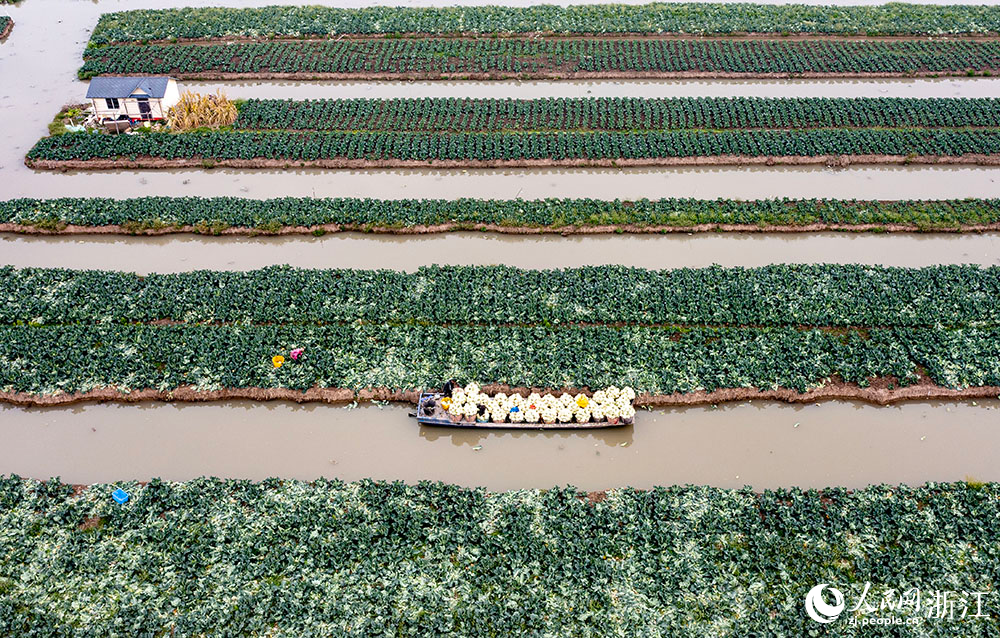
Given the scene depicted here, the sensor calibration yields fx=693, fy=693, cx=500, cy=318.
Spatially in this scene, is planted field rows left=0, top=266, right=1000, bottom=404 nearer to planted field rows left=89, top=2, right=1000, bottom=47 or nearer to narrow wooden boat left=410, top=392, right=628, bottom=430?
narrow wooden boat left=410, top=392, right=628, bottom=430

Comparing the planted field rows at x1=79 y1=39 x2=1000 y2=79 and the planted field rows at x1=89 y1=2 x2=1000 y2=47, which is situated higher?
the planted field rows at x1=89 y1=2 x2=1000 y2=47

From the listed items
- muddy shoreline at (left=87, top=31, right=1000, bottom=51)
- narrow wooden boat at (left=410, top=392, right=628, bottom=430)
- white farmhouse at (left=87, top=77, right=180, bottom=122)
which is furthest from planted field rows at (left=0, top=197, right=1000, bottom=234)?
muddy shoreline at (left=87, top=31, right=1000, bottom=51)

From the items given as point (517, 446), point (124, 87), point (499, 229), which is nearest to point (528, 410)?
point (517, 446)

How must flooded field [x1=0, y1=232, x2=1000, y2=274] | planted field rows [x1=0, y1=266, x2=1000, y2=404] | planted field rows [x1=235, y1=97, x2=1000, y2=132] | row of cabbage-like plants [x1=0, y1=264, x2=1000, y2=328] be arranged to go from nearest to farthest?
A: planted field rows [x1=0, y1=266, x2=1000, y2=404]
row of cabbage-like plants [x1=0, y1=264, x2=1000, y2=328]
flooded field [x1=0, y1=232, x2=1000, y2=274]
planted field rows [x1=235, y1=97, x2=1000, y2=132]

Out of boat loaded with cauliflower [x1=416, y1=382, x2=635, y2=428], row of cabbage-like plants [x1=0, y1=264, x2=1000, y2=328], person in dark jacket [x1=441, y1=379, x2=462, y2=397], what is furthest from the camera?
row of cabbage-like plants [x1=0, y1=264, x2=1000, y2=328]

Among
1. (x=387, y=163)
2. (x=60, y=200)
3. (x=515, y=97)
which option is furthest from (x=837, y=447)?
(x=60, y=200)

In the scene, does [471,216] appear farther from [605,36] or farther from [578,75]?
[605,36]
